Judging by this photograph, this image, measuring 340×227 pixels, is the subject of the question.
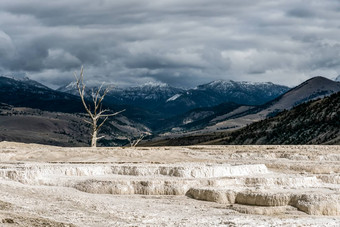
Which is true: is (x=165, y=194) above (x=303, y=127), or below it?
below

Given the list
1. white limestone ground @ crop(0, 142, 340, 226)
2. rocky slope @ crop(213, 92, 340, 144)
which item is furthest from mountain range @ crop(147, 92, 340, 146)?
white limestone ground @ crop(0, 142, 340, 226)

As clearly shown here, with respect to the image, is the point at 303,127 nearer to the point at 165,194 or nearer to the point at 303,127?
the point at 303,127

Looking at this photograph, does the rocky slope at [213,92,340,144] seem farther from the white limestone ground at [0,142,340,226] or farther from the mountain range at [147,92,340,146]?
the white limestone ground at [0,142,340,226]

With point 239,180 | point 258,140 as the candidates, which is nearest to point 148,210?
point 239,180

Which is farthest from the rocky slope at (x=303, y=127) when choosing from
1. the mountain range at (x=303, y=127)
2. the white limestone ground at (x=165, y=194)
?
the white limestone ground at (x=165, y=194)

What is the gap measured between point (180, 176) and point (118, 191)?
4963mm

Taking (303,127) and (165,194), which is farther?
(303,127)

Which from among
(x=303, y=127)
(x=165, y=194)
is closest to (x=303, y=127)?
(x=303, y=127)

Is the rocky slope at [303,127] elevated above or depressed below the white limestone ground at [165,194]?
above

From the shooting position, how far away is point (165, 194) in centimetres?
3155

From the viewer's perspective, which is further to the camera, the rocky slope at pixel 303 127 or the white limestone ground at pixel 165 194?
the rocky slope at pixel 303 127

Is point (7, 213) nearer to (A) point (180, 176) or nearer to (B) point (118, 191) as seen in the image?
(B) point (118, 191)

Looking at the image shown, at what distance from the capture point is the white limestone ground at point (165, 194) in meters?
23.3

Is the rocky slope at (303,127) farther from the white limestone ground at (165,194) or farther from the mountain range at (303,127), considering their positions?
the white limestone ground at (165,194)
